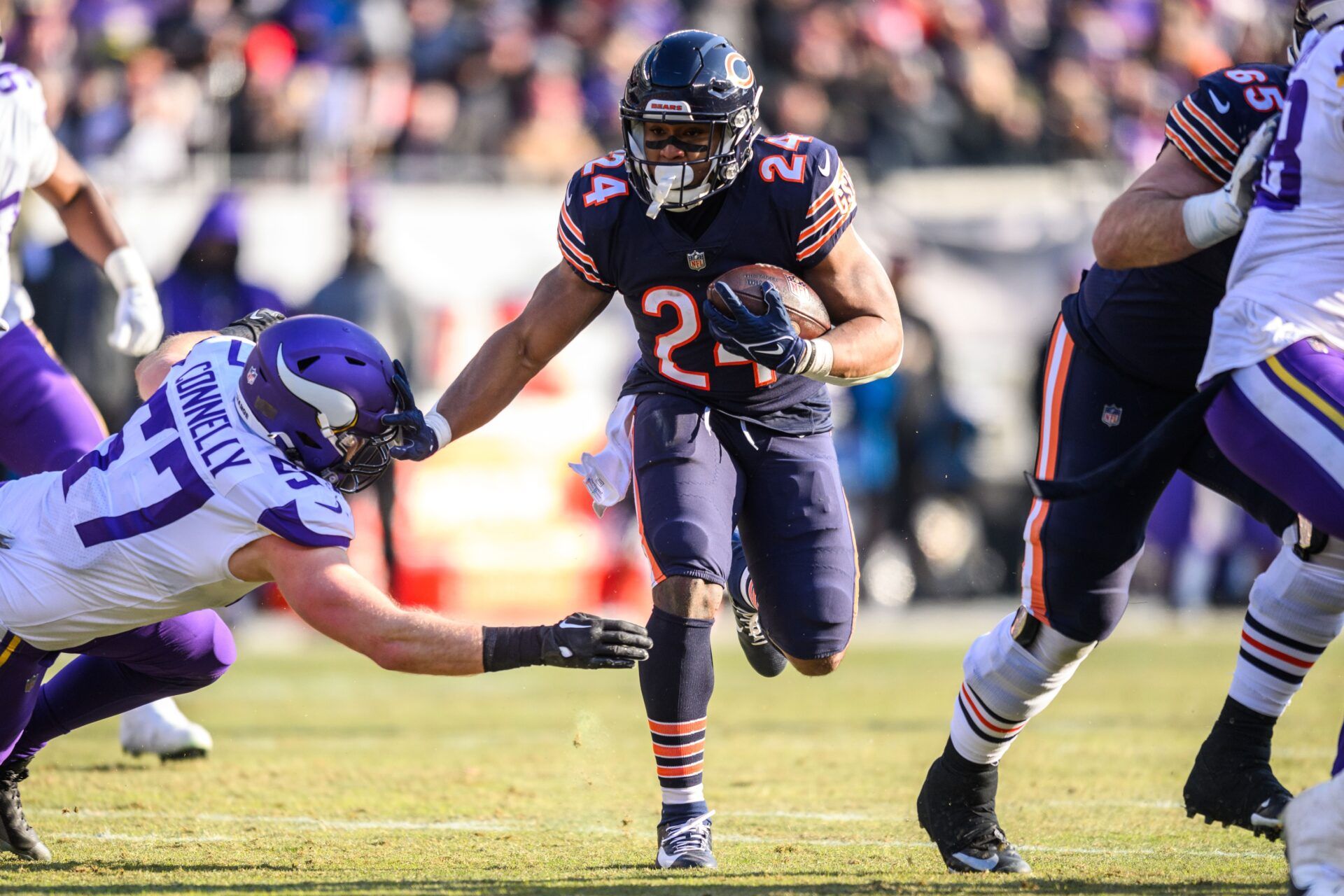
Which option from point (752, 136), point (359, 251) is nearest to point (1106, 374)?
point (752, 136)

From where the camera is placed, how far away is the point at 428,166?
11.0m

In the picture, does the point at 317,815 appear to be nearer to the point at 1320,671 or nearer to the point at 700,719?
the point at 700,719

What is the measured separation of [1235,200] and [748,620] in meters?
2.12

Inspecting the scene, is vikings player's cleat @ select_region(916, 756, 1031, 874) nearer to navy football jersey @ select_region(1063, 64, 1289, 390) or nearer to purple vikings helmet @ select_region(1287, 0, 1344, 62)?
navy football jersey @ select_region(1063, 64, 1289, 390)

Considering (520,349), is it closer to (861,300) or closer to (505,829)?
(861,300)

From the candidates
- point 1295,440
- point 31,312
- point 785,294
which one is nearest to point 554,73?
point 31,312

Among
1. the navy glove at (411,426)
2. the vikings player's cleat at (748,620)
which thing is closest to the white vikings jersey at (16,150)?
the navy glove at (411,426)

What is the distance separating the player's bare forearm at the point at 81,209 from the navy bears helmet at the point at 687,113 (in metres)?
1.92

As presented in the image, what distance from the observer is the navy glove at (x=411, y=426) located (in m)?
3.81

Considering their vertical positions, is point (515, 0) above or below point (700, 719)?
below

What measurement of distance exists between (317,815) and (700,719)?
1.18 meters

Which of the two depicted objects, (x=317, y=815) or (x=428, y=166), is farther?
(x=428, y=166)

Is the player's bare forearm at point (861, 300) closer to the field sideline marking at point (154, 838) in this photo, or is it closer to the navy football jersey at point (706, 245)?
the navy football jersey at point (706, 245)

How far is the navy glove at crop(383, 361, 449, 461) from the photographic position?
3809mm
